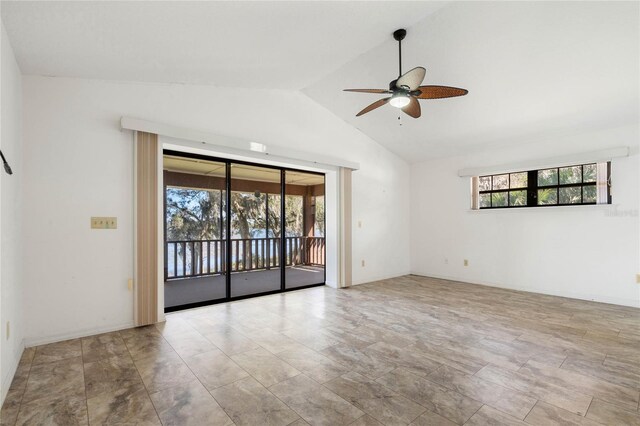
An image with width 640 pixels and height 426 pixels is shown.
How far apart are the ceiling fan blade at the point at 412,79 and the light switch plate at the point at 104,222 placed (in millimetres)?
3318

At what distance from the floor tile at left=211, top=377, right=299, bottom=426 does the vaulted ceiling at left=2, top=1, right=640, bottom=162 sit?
2815mm

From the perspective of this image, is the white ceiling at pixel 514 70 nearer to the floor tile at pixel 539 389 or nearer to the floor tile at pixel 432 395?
the floor tile at pixel 539 389

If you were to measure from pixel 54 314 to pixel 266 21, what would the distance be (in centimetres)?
348

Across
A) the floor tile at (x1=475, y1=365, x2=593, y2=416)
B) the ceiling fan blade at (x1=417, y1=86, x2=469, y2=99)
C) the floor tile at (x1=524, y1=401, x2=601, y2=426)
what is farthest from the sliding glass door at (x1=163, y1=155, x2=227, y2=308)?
the floor tile at (x1=524, y1=401, x2=601, y2=426)

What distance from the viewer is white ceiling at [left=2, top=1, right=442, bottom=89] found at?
7.06 ft

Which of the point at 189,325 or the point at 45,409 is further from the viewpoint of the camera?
the point at 189,325

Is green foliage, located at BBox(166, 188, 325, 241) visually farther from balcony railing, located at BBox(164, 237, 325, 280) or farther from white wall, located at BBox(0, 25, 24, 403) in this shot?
white wall, located at BBox(0, 25, 24, 403)

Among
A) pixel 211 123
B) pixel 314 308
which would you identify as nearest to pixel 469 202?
pixel 314 308

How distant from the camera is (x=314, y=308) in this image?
13.5ft

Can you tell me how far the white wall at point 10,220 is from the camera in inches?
82.7

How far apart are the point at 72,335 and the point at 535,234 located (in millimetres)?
6661

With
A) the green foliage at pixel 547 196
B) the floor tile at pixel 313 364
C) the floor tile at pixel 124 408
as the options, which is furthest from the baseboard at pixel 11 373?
the green foliage at pixel 547 196

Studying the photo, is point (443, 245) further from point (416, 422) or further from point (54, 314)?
point (54, 314)

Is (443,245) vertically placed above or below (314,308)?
above
